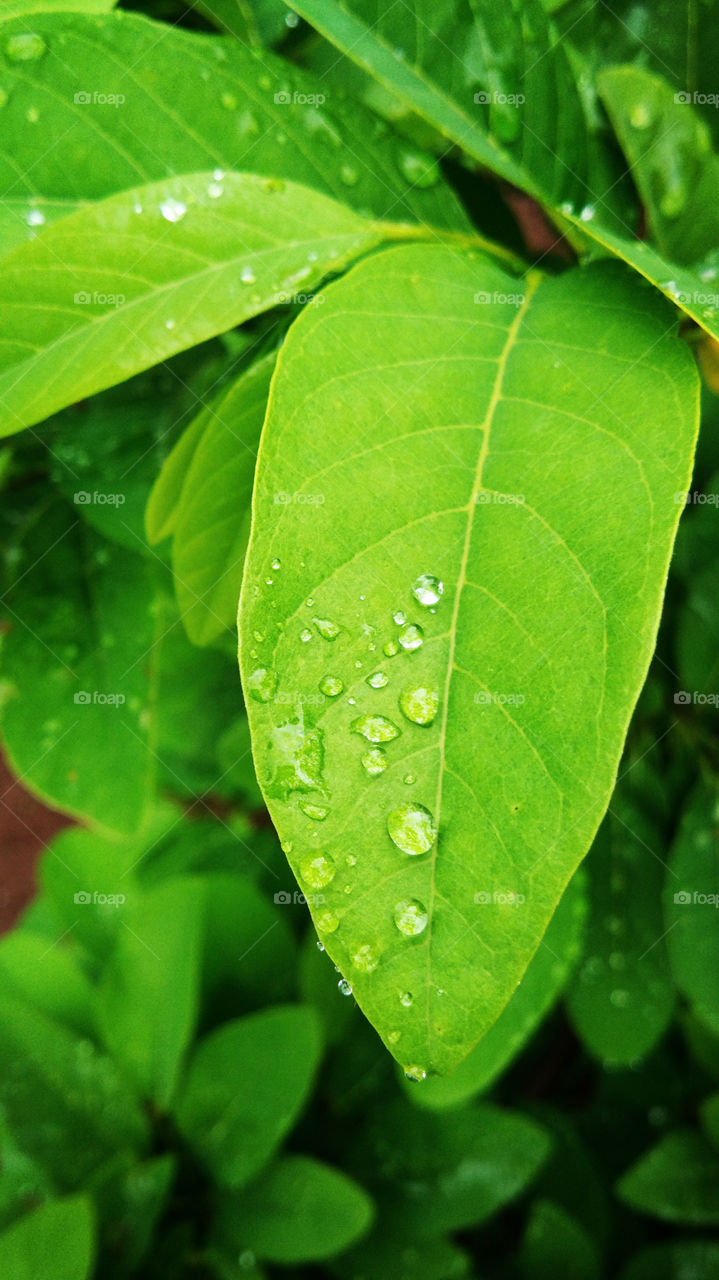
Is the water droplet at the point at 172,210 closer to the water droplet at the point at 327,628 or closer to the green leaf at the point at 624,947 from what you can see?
the water droplet at the point at 327,628

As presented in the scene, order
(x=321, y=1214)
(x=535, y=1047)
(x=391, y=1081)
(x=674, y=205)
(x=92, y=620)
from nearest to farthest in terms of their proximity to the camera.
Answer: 1. (x=674, y=205)
2. (x=92, y=620)
3. (x=321, y=1214)
4. (x=391, y=1081)
5. (x=535, y=1047)

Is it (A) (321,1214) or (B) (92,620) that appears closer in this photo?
(B) (92,620)

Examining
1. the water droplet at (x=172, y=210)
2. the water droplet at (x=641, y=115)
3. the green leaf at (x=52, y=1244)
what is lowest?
the green leaf at (x=52, y=1244)

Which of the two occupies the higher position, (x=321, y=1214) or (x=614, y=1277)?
(x=321, y=1214)

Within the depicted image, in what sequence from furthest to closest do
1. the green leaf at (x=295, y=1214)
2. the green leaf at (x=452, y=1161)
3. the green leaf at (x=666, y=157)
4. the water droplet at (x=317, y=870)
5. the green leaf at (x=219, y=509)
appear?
the green leaf at (x=452, y=1161) → the green leaf at (x=295, y=1214) → the green leaf at (x=666, y=157) → the green leaf at (x=219, y=509) → the water droplet at (x=317, y=870)

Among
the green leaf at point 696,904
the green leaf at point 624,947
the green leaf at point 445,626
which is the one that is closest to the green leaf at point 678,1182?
the green leaf at point 624,947

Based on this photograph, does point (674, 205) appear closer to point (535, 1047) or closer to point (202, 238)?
point (202, 238)

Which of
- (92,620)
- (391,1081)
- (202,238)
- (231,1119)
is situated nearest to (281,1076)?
(231,1119)
